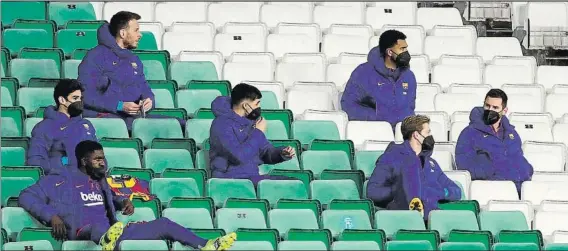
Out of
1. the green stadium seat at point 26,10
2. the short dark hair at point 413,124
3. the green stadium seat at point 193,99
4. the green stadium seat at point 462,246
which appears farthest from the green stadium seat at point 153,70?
the green stadium seat at point 462,246

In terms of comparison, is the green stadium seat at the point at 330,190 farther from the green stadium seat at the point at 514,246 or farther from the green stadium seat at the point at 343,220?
the green stadium seat at the point at 514,246

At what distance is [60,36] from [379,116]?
265 cm

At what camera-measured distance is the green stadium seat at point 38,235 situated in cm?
1302

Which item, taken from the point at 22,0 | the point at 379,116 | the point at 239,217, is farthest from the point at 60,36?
the point at 239,217

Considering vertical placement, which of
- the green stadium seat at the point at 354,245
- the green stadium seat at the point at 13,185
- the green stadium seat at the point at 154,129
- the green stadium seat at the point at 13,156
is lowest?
the green stadium seat at the point at 354,245

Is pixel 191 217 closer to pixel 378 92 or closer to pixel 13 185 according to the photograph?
pixel 13 185

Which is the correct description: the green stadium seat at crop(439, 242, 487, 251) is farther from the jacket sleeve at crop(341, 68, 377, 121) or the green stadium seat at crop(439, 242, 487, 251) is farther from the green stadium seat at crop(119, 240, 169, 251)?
the jacket sleeve at crop(341, 68, 377, 121)

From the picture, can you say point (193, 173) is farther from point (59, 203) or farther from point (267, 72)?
point (267, 72)

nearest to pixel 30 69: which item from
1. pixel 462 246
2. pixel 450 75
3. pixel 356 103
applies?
pixel 356 103

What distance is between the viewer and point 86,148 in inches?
533

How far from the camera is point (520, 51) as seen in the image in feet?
58.4

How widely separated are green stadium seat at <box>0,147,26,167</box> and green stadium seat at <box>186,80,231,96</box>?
81.4 inches

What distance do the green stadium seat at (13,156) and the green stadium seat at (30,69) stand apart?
1.53 meters

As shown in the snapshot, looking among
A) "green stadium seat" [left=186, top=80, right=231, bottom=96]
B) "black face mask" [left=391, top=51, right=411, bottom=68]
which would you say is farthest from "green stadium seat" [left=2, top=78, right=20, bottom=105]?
"black face mask" [left=391, top=51, right=411, bottom=68]
